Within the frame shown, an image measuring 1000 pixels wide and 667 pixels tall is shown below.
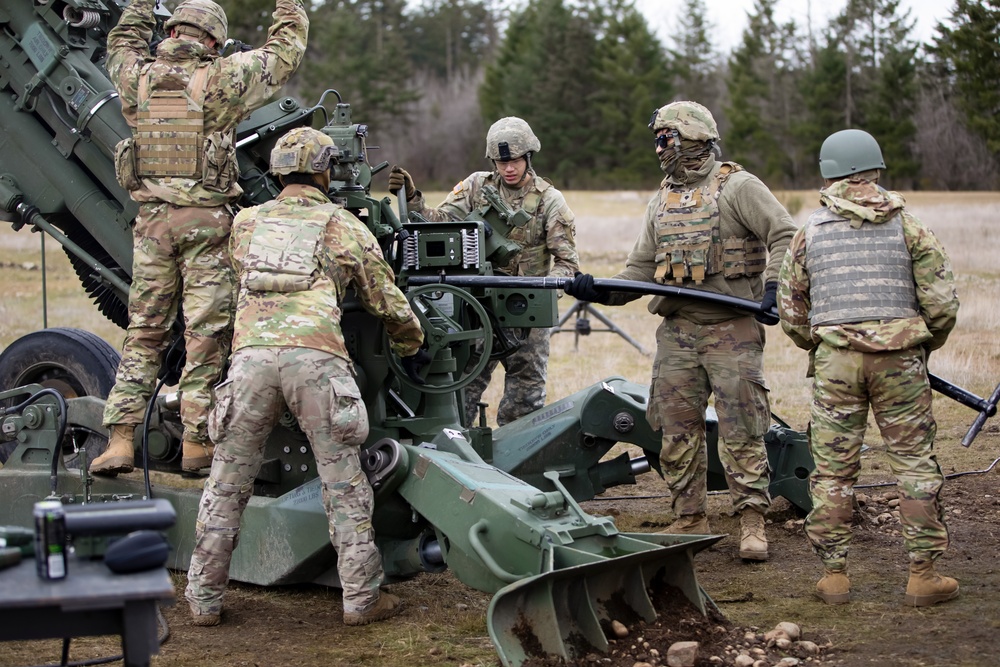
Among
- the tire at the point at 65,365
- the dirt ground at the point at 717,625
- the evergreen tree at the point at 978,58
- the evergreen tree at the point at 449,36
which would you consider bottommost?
the dirt ground at the point at 717,625

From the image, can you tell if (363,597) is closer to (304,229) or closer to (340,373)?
(340,373)

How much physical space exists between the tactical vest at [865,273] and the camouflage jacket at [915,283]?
1.2 inches

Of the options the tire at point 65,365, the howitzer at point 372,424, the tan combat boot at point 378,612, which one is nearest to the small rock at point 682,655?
the howitzer at point 372,424

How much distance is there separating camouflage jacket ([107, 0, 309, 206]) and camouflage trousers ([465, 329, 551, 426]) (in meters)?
2.44

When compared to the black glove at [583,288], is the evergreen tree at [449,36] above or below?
above

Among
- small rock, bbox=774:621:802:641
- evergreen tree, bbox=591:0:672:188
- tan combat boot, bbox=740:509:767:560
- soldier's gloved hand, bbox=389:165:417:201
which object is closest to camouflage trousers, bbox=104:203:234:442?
soldier's gloved hand, bbox=389:165:417:201

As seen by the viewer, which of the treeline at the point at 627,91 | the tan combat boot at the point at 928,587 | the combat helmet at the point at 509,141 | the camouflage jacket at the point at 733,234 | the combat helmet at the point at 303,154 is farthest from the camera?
the treeline at the point at 627,91

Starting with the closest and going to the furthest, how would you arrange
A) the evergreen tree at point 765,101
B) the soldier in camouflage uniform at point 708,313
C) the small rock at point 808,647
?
the small rock at point 808,647 < the soldier in camouflage uniform at point 708,313 < the evergreen tree at point 765,101

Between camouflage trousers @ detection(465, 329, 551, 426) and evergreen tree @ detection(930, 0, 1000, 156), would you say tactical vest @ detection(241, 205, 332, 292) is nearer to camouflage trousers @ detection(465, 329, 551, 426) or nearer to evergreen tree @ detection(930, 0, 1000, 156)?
camouflage trousers @ detection(465, 329, 551, 426)

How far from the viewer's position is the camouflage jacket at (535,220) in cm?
824

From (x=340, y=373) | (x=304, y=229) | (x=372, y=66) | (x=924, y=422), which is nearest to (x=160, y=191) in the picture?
(x=304, y=229)

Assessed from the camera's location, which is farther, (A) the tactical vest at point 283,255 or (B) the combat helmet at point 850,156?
(B) the combat helmet at point 850,156

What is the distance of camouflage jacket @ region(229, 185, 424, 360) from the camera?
222 inches

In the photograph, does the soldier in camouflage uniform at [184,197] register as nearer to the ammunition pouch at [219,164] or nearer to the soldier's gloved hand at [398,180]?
the ammunition pouch at [219,164]
